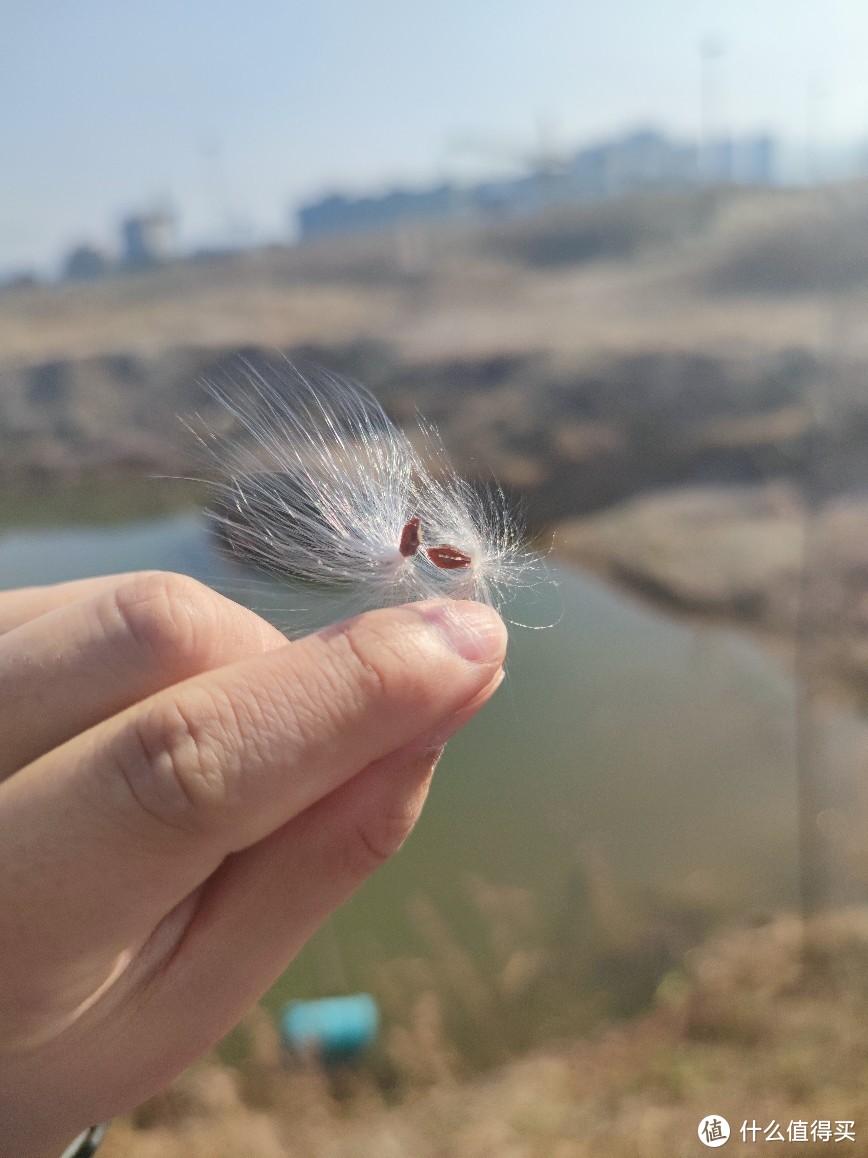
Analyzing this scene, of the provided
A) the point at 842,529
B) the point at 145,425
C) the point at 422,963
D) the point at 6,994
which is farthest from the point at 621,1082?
the point at 145,425

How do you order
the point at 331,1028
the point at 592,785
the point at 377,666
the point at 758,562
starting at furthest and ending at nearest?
1. the point at 758,562
2. the point at 592,785
3. the point at 331,1028
4. the point at 377,666

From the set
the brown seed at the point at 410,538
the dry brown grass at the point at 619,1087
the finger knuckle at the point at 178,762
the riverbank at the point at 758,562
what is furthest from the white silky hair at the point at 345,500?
the riverbank at the point at 758,562

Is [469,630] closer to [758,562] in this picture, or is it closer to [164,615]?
[164,615]

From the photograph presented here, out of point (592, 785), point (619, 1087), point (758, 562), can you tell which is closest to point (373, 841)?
point (619, 1087)

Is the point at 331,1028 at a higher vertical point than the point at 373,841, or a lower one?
lower

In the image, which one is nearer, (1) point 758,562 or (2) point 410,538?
(2) point 410,538

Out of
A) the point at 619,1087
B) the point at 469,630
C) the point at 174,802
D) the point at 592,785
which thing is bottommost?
the point at 619,1087

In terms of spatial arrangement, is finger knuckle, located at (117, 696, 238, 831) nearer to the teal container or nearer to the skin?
the skin

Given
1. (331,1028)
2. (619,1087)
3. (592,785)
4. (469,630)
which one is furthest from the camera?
(592,785)
